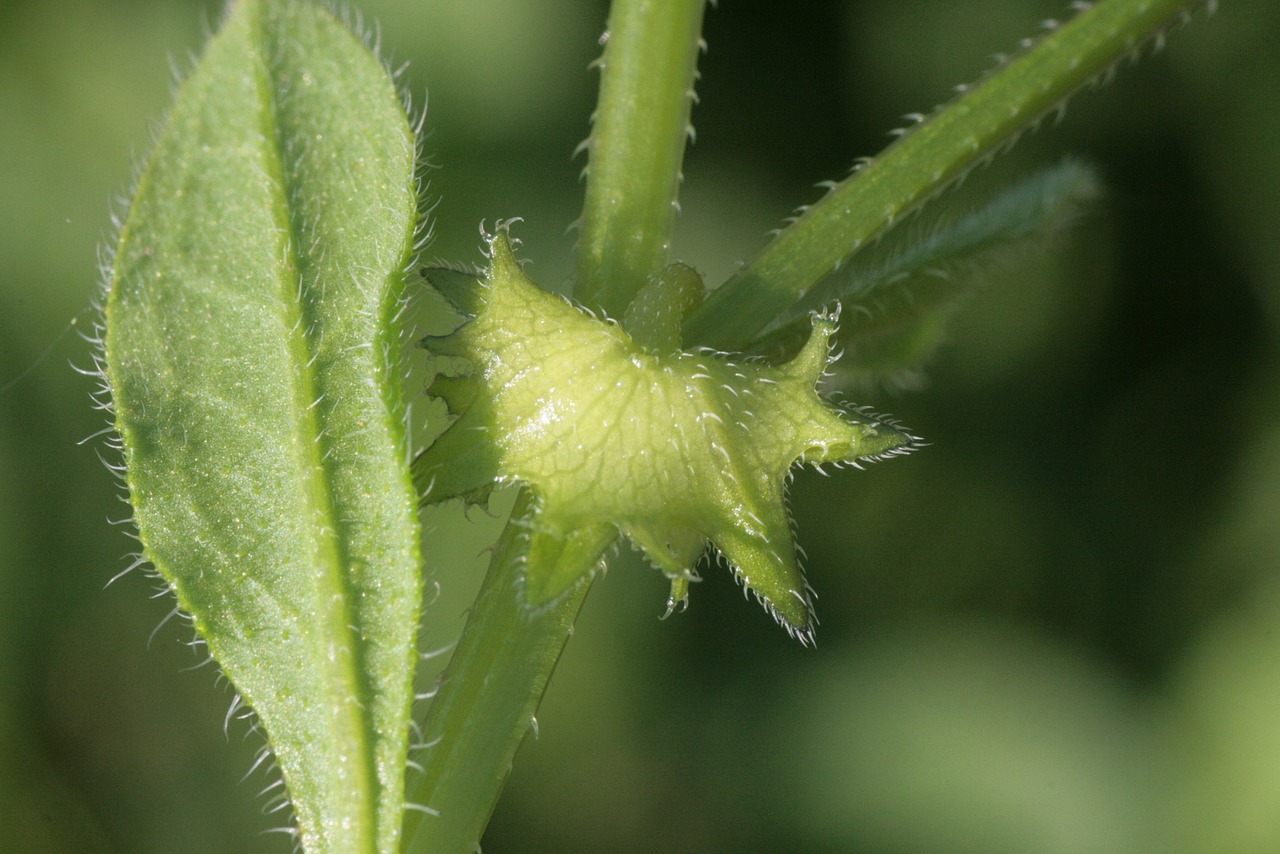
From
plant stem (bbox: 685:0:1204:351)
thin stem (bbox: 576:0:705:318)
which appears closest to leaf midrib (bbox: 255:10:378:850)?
thin stem (bbox: 576:0:705:318)

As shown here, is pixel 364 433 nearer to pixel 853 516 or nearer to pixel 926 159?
pixel 926 159

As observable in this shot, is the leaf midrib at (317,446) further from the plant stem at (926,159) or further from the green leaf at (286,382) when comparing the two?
the plant stem at (926,159)

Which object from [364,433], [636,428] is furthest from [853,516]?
[364,433]

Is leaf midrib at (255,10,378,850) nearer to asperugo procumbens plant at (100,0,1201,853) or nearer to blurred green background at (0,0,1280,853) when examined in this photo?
asperugo procumbens plant at (100,0,1201,853)

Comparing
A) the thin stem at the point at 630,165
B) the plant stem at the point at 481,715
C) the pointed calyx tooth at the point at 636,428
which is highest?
the thin stem at the point at 630,165

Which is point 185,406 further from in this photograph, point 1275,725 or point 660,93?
point 1275,725

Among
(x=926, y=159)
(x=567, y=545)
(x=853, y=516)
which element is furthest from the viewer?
(x=853, y=516)

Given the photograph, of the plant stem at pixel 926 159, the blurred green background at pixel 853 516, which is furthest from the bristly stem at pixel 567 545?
the blurred green background at pixel 853 516

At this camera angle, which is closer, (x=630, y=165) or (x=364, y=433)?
(x=364, y=433)
